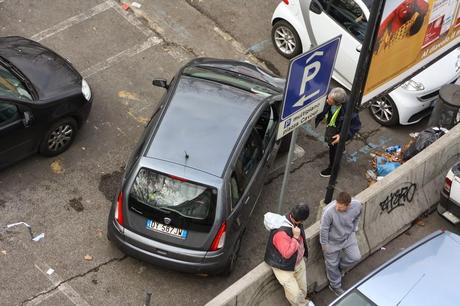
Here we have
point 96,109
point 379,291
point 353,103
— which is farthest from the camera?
point 96,109

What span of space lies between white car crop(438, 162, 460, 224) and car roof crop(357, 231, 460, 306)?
1.79 m

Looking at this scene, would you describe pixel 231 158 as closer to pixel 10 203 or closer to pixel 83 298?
pixel 83 298

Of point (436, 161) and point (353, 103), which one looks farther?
point (436, 161)

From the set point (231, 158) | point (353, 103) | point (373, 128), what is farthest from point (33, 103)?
point (373, 128)

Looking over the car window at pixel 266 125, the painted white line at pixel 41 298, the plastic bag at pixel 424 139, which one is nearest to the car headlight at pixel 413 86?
the plastic bag at pixel 424 139

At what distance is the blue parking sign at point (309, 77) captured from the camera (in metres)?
8.19

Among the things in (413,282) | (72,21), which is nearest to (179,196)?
(413,282)

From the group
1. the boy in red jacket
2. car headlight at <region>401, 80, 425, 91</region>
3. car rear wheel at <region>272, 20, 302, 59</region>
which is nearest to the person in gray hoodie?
the boy in red jacket

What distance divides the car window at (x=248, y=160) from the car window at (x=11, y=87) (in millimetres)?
3225

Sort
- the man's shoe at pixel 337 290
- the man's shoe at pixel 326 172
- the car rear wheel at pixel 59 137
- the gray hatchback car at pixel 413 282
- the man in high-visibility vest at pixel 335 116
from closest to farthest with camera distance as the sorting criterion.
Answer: the gray hatchback car at pixel 413 282, the man's shoe at pixel 337 290, the man in high-visibility vest at pixel 335 116, the car rear wheel at pixel 59 137, the man's shoe at pixel 326 172

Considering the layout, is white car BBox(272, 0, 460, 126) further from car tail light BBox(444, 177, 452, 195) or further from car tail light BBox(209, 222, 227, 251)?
car tail light BBox(209, 222, 227, 251)

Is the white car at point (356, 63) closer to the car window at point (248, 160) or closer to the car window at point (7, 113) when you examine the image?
the car window at point (248, 160)

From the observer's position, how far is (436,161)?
11.6 m

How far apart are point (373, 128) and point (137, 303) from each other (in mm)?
5178
